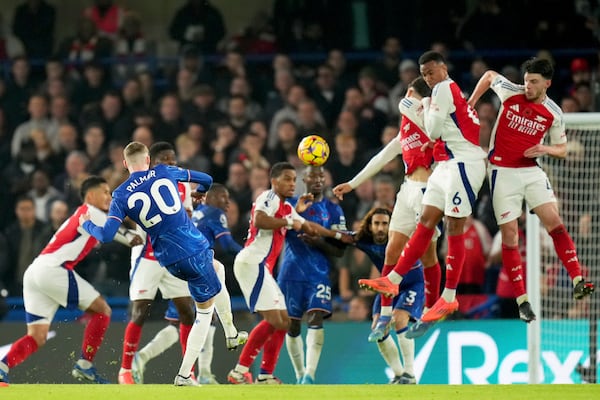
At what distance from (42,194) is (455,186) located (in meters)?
6.68

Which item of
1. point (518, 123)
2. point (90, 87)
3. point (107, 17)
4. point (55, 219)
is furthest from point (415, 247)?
point (107, 17)

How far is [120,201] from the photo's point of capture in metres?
10.6

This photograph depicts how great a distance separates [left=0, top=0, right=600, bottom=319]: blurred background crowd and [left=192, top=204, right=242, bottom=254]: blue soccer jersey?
177 centimetres

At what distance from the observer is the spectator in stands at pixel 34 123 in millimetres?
17172

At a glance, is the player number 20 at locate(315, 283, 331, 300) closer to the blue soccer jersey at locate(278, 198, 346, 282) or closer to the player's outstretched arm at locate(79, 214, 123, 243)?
the blue soccer jersey at locate(278, 198, 346, 282)

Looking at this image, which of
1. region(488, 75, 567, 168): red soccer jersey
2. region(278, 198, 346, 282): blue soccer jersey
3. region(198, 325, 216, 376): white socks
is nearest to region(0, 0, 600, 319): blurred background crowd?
region(278, 198, 346, 282): blue soccer jersey

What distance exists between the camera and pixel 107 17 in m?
19.2

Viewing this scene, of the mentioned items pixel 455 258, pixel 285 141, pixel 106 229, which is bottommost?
pixel 455 258

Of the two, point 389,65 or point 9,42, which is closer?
point 389,65

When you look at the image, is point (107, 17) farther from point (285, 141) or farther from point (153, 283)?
point (153, 283)

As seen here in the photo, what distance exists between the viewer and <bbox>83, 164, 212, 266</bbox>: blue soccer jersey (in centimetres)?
1064

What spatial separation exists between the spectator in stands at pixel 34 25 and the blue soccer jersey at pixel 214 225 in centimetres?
682

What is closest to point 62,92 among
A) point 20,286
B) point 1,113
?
point 1,113

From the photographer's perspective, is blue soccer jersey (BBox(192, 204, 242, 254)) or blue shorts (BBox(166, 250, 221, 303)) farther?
blue soccer jersey (BBox(192, 204, 242, 254))
